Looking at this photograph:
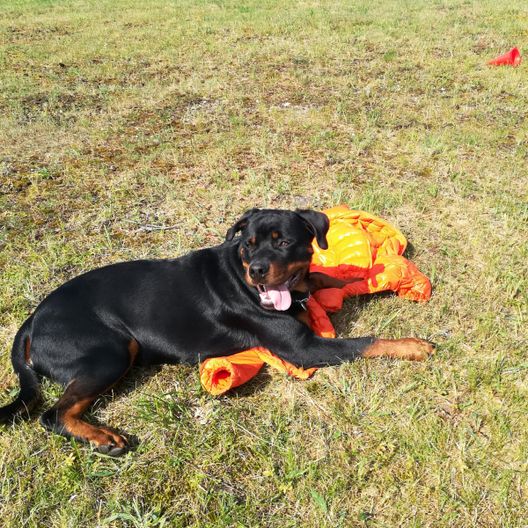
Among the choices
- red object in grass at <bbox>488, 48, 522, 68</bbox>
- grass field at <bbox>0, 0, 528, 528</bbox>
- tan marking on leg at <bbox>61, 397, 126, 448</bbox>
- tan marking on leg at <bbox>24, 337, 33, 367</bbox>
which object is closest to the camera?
grass field at <bbox>0, 0, 528, 528</bbox>

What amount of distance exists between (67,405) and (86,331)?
48cm

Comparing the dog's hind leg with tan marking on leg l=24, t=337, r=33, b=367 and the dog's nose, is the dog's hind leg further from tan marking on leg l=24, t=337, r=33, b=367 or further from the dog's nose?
the dog's nose

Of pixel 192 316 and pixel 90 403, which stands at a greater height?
pixel 192 316

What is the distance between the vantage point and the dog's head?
10.5 feet

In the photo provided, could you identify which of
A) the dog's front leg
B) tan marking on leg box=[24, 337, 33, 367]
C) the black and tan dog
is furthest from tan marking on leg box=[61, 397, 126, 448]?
the dog's front leg

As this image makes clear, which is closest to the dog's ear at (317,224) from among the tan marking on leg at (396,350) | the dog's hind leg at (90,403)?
the tan marking on leg at (396,350)

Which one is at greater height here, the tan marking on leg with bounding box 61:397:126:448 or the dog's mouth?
the dog's mouth

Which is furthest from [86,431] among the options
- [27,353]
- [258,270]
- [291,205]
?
[291,205]

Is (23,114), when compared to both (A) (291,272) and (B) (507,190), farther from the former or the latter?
(B) (507,190)

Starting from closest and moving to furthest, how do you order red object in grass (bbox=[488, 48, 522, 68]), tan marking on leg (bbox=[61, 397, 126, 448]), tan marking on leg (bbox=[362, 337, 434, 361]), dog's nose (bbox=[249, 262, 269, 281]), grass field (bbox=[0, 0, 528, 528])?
grass field (bbox=[0, 0, 528, 528])
tan marking on leg (bbox=[61, 397, 126, 448])
dog's nose (bbox=[249, 262, 269, 281])
tan marking on leg (bbox=[362, 337, 434, 361])
red object in grass (bbox=[488, 48, 522, 68])

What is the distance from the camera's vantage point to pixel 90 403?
122 inches

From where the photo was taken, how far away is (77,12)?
17.4m

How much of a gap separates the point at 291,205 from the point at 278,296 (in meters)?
2.40

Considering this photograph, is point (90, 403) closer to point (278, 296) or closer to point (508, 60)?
point (278, 296)
